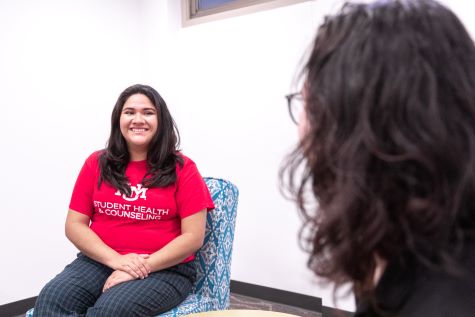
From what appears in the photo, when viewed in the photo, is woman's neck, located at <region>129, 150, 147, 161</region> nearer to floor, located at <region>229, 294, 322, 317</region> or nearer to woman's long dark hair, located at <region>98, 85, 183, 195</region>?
woman's long dark hair, located at <region>98, 85, 183, 195</region>

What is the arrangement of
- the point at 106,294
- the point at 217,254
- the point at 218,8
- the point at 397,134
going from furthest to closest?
1. the point at 218,8
2. the point at 217,254
3. the point at 106,294
4. the point at 397,134

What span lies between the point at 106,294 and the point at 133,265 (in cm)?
14

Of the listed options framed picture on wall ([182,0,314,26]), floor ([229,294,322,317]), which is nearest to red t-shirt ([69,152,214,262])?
floor ([229,294,322,317])

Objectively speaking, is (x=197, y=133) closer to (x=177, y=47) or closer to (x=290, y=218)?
(x=177, y=47)

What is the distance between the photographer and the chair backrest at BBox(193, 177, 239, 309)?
168cm

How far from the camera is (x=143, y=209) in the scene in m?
1.63

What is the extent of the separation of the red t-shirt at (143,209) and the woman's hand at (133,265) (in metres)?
0.07

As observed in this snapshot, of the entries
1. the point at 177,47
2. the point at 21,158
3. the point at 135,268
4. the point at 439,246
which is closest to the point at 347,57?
the point at 439,246

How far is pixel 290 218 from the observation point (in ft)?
8.45

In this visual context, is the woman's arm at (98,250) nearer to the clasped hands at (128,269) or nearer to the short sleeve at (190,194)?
the clasped hands at (128,269)

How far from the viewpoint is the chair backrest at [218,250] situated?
168 cm

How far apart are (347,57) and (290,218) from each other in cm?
212

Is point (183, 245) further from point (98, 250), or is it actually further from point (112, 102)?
point (112, 102)

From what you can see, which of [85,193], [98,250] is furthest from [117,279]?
[85,193]
